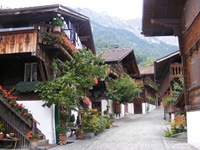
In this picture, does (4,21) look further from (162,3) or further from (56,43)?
(162,3)

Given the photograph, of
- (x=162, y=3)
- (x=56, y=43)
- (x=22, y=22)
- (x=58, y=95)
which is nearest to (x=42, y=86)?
(x=58, y=95)

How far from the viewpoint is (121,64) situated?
35719 mm

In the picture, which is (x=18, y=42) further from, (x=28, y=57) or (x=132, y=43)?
(x=132, y=43)

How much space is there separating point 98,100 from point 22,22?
1469cm

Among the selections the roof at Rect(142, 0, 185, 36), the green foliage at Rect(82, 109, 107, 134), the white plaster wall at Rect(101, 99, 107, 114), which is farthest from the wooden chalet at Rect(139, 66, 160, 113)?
the roof at Rect(142, 0, 185, 36)

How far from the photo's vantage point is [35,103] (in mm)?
14812

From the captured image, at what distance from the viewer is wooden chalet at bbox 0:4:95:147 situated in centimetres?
1314

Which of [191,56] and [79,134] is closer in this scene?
[191,56]

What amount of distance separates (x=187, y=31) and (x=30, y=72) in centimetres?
798

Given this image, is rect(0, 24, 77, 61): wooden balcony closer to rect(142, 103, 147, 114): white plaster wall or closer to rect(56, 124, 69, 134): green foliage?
rect(56, 124, 69, 134): green foliage

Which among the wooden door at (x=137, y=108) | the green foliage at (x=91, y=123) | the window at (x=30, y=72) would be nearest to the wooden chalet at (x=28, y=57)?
the window at (x=30, y=72)

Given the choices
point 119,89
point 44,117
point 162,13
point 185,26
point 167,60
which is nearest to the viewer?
point 185,26

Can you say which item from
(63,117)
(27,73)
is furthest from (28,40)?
(63,117)

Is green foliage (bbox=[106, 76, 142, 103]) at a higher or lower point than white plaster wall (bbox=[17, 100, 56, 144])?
higher
